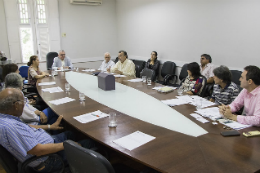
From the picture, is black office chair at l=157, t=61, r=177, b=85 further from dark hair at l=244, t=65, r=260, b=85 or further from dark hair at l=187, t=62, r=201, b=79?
dark hair at l=244, t=65, r=260, b=85

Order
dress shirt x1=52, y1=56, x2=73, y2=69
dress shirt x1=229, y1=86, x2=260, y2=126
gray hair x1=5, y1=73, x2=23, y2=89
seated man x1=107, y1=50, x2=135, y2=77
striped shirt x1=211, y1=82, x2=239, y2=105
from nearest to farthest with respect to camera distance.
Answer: dress shirt x1=229, y1=86, x2=260, y2=126
gray hair x1=5, y1=73, x2=23, y2=89
striped shirt x1=211, y1=82, x2=239, y2=105
seated man x1=107, y1=50, x2=135, y2=77
dress shirt x1=52, y1=56, x2=73, y2=69

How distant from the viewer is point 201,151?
1.54 metres

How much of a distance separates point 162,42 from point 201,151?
4.73m

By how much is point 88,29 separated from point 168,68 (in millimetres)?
3213

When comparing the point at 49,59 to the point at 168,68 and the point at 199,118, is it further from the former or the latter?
the point at 199,118

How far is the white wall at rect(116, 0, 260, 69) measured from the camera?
4.05 m

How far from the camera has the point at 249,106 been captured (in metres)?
2.31

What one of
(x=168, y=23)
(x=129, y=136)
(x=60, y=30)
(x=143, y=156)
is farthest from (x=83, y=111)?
(x=60, y=30)

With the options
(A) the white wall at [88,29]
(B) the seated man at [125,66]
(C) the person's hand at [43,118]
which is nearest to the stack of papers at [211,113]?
(C) the person's hand at [43,118]

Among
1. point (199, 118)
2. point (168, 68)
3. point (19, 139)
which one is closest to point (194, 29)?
point (168, 68)

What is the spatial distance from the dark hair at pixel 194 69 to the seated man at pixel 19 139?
7.66 ft

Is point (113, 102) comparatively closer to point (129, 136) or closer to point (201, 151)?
point (129, 136)

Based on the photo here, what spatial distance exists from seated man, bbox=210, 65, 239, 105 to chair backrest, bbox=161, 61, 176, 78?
259cm

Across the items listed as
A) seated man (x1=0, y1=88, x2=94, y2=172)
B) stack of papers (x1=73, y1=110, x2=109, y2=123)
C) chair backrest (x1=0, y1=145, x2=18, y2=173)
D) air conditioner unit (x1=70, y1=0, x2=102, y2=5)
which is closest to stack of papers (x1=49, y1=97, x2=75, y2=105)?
stack of papers (x1=73, y1=110, x2=109, y2=123)
